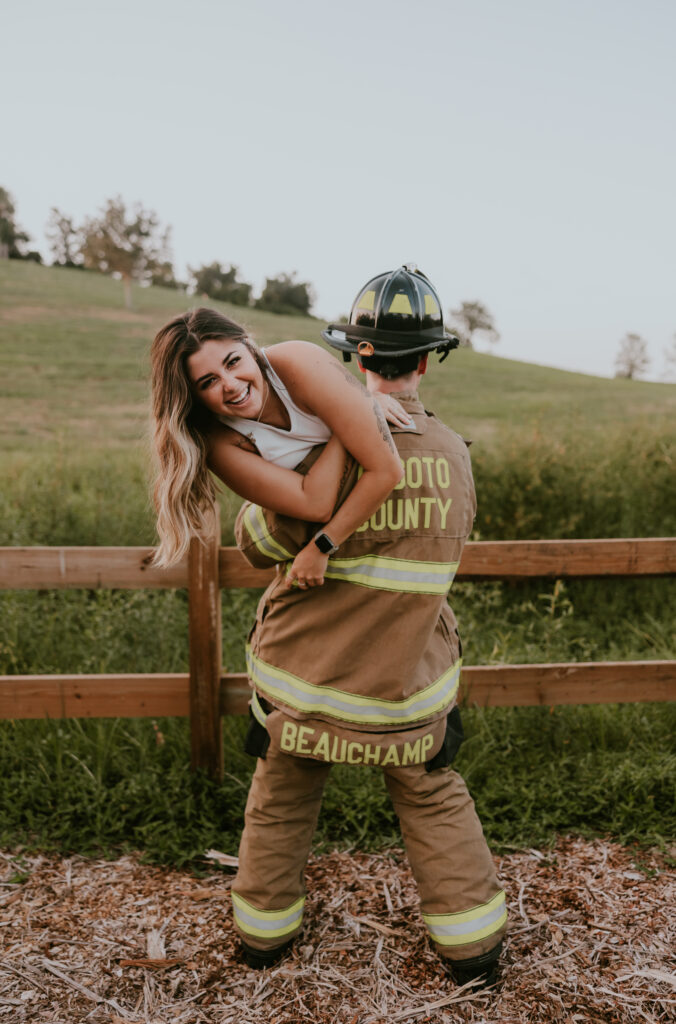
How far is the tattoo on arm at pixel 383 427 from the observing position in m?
1.95

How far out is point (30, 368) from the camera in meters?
18.1

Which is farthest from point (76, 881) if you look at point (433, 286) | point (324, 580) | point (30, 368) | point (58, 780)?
point (30, 368)

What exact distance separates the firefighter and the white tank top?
0.06 m

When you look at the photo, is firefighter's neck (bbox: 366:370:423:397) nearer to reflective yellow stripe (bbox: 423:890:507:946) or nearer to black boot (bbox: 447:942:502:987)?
reflective yellow stripe (bbox: 423:890:507:946)

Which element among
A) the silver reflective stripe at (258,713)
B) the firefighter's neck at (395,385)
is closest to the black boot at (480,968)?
the silver reflective stripe at (258,713)

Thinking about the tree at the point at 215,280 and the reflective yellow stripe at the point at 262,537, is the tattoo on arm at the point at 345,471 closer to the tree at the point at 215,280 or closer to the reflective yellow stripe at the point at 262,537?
the reflective yellow stripe at the point at 262,537

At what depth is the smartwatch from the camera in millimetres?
2020

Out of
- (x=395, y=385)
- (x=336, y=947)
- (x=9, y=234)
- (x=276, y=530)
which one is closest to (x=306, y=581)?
(x=276, y=530)

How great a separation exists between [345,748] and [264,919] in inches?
29.1

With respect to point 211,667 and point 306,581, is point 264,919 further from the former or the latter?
point 306,581

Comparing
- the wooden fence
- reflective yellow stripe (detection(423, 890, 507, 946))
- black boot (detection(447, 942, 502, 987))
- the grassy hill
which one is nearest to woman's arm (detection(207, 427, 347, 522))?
the grassy hill

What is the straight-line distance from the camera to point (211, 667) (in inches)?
128

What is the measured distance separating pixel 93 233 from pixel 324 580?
42.0 m

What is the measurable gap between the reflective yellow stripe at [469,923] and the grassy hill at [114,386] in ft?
6.17
